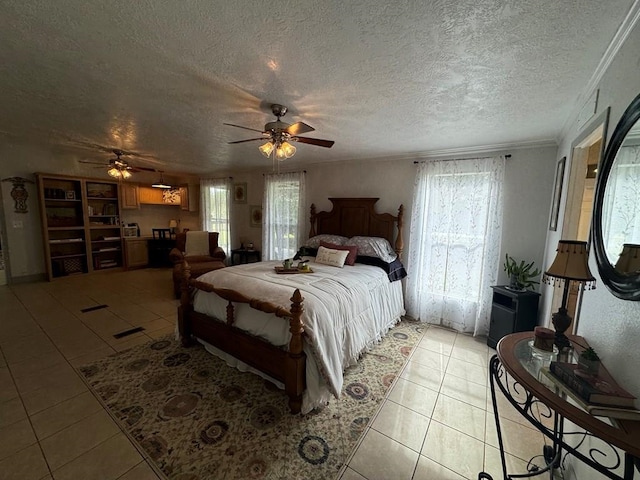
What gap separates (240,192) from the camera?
588 centimetres

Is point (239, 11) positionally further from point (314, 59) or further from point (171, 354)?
point (171, 354)

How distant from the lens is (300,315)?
1885 millimetres

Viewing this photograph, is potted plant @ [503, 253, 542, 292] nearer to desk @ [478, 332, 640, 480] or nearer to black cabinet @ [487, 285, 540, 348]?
black cabinet @ [487, 285, 540, 348]

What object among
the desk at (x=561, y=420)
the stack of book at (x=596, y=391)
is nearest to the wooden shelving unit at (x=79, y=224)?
the desk at (x=561, y=420)

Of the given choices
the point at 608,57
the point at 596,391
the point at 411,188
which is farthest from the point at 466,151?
the point at 596,391

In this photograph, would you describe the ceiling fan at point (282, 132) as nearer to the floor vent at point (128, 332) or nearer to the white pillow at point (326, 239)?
the white pillow at point (326, 239)

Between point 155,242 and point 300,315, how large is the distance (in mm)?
6093

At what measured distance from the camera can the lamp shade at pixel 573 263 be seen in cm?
124

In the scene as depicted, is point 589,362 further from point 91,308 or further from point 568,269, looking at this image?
point 91,308

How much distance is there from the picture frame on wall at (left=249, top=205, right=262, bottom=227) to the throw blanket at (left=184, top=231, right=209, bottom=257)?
1034 millimetres

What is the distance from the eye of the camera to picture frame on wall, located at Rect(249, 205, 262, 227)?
5645mm

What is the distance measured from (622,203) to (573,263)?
0.32 m

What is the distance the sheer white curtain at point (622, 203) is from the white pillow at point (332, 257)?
2.49 m

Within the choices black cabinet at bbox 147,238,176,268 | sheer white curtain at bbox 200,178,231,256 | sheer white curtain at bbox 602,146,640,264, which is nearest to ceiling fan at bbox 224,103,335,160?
sheer white curtain at bbox 602,146,640,264
